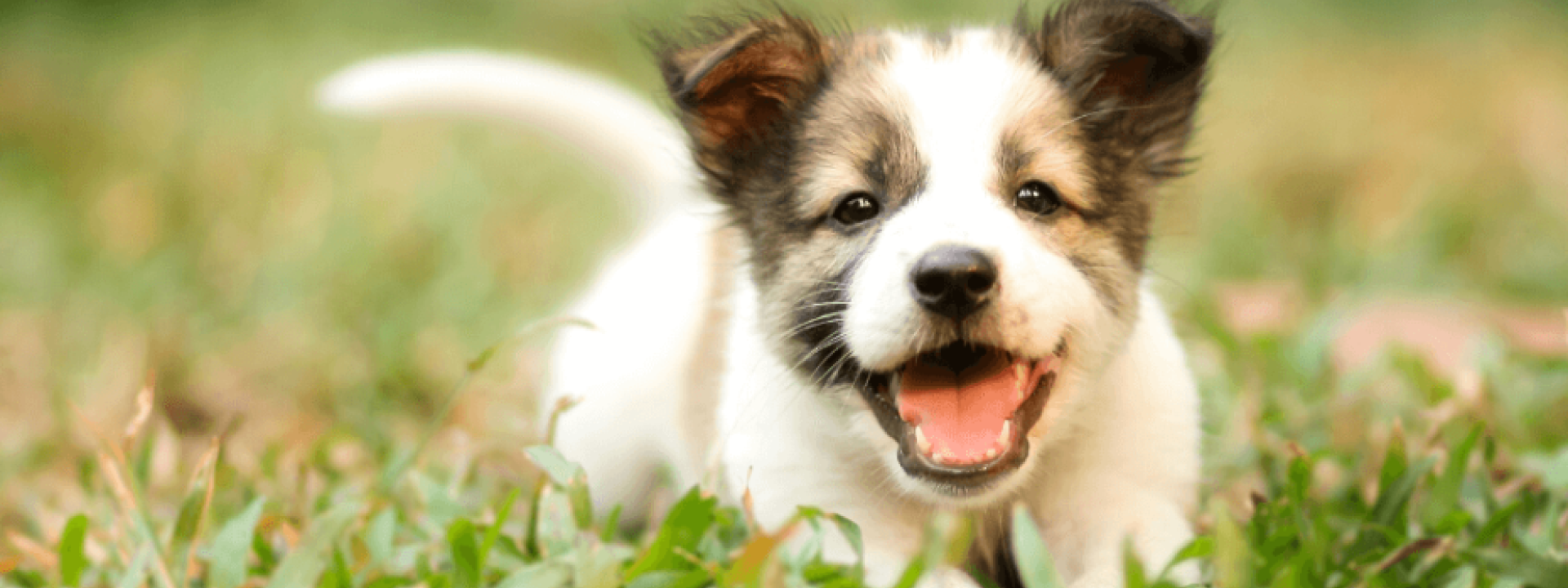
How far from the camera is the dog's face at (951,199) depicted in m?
2.17

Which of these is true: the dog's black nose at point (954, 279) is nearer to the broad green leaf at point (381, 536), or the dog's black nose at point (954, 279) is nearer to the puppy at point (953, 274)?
the puppy at point (953, 274)

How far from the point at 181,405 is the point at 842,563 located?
2.80 m

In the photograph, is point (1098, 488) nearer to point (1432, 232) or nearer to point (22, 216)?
point (1432, 232)

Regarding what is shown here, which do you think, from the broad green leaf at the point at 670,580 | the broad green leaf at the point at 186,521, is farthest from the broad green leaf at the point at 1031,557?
the broad green leaf at the point at 186,521

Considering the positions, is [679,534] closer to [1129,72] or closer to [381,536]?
[381,536]

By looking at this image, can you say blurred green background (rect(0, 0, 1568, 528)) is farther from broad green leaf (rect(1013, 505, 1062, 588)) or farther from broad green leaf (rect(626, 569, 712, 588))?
broad green leaf (rect(626, 569, 712, 588))

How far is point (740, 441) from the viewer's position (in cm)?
258

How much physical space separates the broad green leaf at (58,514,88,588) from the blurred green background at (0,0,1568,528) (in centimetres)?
55

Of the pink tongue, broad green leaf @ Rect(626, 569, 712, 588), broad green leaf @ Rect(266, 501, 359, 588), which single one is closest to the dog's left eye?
the pink tongue

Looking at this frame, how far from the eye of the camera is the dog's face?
2172 millimetres

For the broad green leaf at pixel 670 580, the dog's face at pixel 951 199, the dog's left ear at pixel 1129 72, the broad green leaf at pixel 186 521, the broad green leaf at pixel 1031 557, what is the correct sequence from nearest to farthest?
the broad green leaf at pixel 1031 557
the broad green leaf at pixel 670 580
the dog's face at pixel 951 199
the broad green leaf at pixel 186 521
the dog's left ear at pixel 1129 72

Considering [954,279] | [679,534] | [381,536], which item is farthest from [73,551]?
[954,279]

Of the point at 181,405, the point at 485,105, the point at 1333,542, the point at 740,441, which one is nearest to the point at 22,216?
the point at 181,405

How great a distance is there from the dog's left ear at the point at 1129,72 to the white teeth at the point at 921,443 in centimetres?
78
